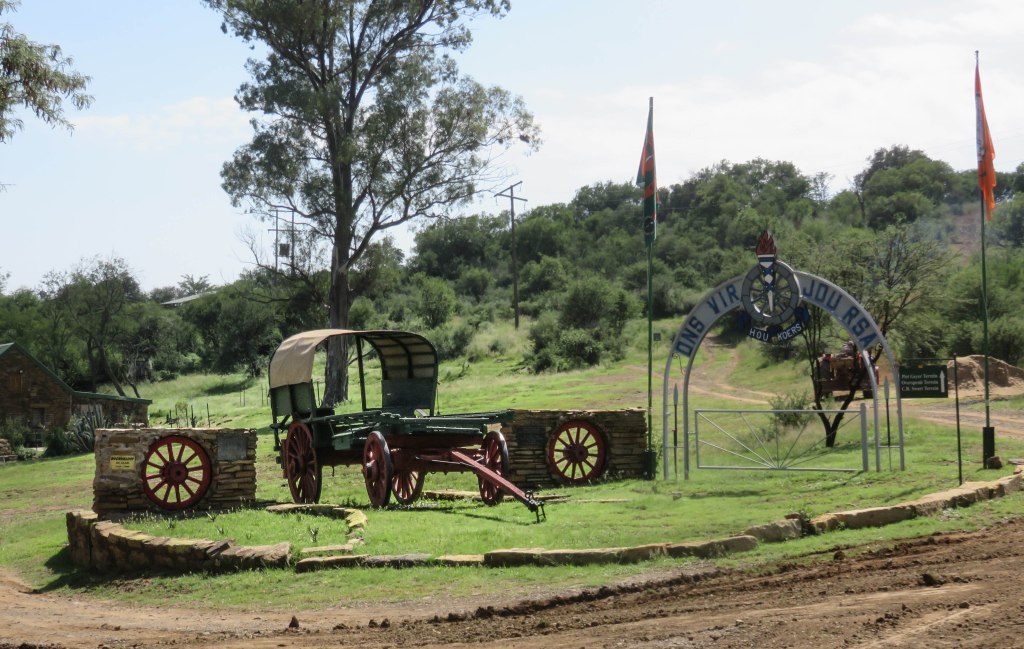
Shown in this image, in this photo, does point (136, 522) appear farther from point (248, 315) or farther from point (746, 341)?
point (248, 315)

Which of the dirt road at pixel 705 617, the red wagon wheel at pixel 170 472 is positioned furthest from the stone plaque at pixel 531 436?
the dirt road at pixel 705 617

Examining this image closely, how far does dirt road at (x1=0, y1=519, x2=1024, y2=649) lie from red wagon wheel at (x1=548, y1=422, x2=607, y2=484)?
27.3 ft

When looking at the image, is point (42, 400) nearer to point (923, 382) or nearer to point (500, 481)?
point (500, 481)

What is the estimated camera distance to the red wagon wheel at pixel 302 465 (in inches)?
698

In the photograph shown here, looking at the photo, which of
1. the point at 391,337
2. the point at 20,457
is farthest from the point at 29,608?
the point at 20,457

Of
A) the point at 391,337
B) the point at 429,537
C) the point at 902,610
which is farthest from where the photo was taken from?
the point at 391,337

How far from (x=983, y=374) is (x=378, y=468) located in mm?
23169

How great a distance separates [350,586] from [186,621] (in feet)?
5.30

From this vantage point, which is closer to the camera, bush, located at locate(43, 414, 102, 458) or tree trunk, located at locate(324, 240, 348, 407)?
bush, located at locate(43, 414, 102, 458)

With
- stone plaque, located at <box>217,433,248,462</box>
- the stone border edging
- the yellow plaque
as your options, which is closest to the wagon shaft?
the stone border edging

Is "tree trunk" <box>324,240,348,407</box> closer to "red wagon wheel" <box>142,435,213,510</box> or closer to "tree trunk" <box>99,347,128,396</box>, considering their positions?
"tree trunk" <box>99,347,128,396</box>

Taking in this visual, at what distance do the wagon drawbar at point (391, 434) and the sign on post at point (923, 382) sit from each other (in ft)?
19.0

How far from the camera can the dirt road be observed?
310 inches

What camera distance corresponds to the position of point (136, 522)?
1516cm
